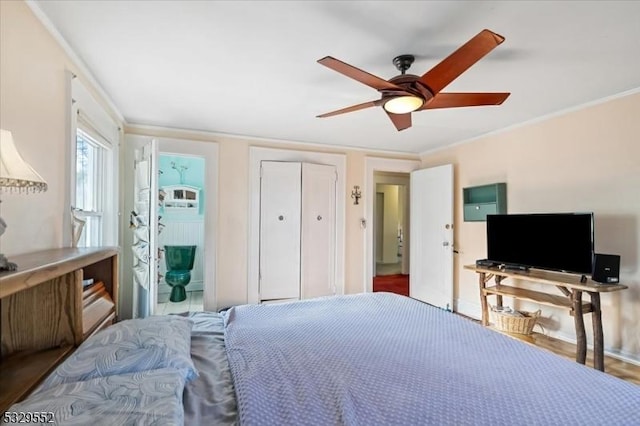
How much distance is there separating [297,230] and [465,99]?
262 centimetres

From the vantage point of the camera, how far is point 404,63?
1.97m

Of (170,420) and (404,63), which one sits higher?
(404,63)

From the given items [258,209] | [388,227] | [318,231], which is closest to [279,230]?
[258,209]

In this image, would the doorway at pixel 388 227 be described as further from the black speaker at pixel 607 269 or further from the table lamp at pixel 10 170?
the table lamp at pixel 10 170

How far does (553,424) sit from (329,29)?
6.17 feet

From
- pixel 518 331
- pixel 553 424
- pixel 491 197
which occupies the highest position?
pixel 491 197

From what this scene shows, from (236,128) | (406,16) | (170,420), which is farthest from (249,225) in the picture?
(170,420)

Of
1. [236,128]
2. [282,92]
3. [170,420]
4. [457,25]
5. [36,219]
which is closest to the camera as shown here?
[170,420]

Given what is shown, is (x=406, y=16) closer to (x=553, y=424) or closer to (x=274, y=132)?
(x=553, y=424)

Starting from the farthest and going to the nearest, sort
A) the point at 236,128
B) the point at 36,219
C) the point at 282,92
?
the point at 236,128 → the point at 282,92 → the point at 36,219

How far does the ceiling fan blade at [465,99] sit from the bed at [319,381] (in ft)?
4.41

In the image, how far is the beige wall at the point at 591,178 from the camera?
252 cm

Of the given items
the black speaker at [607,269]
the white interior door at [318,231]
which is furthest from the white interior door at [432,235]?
the black speaker at [607,269]

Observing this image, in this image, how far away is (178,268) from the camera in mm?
4430
